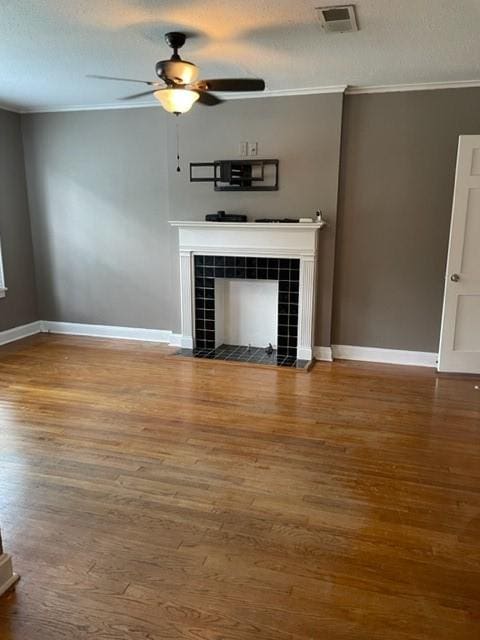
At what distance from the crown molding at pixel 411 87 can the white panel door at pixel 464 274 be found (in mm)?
547

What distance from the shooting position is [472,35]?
9.61 ft

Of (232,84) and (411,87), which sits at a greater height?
(411,87)

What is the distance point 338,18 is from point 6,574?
10.6 ft

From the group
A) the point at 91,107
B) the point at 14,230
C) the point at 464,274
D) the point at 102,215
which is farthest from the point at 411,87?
the point at 14,230

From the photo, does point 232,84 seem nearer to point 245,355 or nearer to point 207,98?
point 207,98

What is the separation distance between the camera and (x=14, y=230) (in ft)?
17.7

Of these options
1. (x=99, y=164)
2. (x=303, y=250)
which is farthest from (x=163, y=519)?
(x=99, y=164)

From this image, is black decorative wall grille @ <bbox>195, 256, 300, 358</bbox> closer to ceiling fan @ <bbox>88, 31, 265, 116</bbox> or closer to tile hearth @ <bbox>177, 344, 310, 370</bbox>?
tile hearth @ <bbox>177, 344, 310, 370</bbox>

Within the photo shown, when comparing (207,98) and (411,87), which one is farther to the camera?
(411,87)

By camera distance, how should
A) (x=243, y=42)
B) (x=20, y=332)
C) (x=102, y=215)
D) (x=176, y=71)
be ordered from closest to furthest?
(x=176, y=71)
(x=243, y=42)
(x=102, y=215)
(x=20, y=332)

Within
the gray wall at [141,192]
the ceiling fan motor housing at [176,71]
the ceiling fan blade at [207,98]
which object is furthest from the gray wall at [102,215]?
the ceiling fan motor housing at [176,71]

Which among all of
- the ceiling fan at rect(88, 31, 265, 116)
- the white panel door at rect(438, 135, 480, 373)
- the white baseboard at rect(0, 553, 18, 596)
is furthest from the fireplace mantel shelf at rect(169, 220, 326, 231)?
the white baseboard at rect(0, 553, 18, 596)

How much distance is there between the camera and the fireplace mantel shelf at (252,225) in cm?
434

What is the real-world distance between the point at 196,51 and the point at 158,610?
3.37 m
